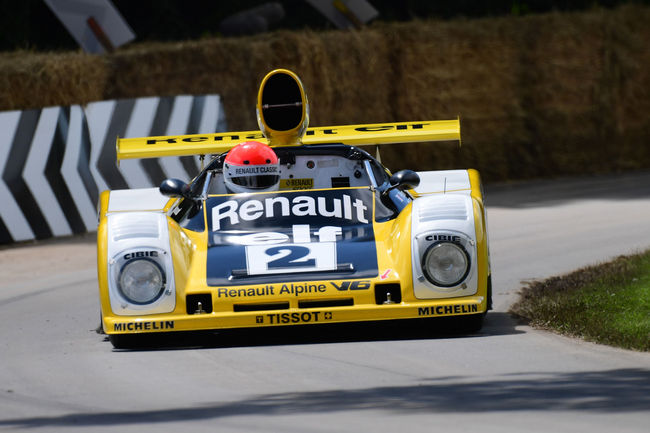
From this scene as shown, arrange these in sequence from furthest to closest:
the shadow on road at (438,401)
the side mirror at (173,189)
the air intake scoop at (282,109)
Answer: the air intake scoop at (282,109) → the side mirror at (173,189) → the shadow on road at (438,401)

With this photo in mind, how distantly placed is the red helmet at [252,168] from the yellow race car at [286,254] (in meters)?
0.01

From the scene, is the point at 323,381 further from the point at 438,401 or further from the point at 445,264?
the point at 445,264

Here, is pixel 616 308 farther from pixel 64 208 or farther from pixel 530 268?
pixel 64 208

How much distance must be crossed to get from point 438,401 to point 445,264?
6.82 feet

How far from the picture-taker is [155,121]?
16812mm

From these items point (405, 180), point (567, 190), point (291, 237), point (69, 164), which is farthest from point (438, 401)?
point (567, 190)

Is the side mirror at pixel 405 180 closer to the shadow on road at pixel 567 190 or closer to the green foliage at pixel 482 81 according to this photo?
the shadow on road at pixel 567 190

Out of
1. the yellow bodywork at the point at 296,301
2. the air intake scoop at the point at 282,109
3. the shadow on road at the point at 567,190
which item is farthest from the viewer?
the shadow on road at the point at 567,190

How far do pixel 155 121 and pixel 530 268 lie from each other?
22.1 ft

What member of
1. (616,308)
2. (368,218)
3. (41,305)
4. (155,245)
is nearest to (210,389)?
(155,245)

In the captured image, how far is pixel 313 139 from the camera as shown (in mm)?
10016

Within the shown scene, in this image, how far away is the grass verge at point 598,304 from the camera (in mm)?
7805

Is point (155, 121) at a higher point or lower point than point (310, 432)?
higher

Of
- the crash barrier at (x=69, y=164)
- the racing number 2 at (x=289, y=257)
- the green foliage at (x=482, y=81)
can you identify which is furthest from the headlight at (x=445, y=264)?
the green foliage at (x=482, y=81)
